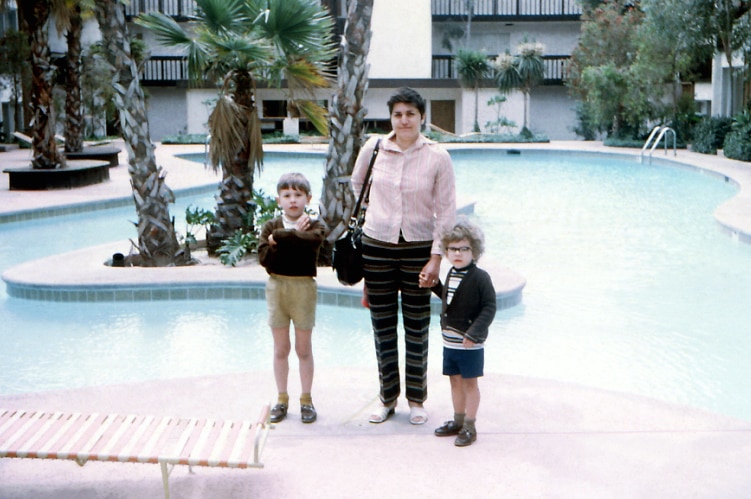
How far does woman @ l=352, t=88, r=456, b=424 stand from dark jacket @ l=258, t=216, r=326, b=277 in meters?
0.27

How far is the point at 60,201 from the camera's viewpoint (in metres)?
15.8

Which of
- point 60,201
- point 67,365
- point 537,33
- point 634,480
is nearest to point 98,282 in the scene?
point 67,365

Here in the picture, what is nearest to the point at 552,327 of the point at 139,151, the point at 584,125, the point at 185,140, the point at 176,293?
the point at 176,293

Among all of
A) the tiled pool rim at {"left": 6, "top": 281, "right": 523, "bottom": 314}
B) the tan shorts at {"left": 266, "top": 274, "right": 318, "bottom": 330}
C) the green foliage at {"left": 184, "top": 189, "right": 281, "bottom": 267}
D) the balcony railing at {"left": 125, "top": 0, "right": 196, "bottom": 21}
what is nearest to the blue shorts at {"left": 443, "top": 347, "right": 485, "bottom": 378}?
the tan shorts at {"left": 266, "top": 274, "right": 318, "bottom": 330}

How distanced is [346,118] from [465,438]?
18.3 ft

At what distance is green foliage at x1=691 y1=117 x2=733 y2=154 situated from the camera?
26.9 meters

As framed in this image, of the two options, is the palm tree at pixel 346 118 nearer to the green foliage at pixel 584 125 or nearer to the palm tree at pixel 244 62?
the palm tree at pixel 244 62

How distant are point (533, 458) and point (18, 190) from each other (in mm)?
15040

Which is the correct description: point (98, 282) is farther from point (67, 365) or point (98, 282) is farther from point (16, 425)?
point (16, 425)

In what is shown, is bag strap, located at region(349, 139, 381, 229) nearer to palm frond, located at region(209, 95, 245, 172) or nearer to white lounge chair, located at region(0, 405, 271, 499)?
white lounge chair, located at region(0, 405, 271, 499)

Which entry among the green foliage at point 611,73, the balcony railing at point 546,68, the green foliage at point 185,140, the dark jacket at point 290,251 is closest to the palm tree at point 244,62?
the dark jacket at point 290,251

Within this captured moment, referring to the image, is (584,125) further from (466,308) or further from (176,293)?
(466,308)

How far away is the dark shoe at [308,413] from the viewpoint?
488 centimetres

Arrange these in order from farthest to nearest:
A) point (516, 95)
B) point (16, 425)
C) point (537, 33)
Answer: point (537, 33), point (516, 95), point (16, 425)
